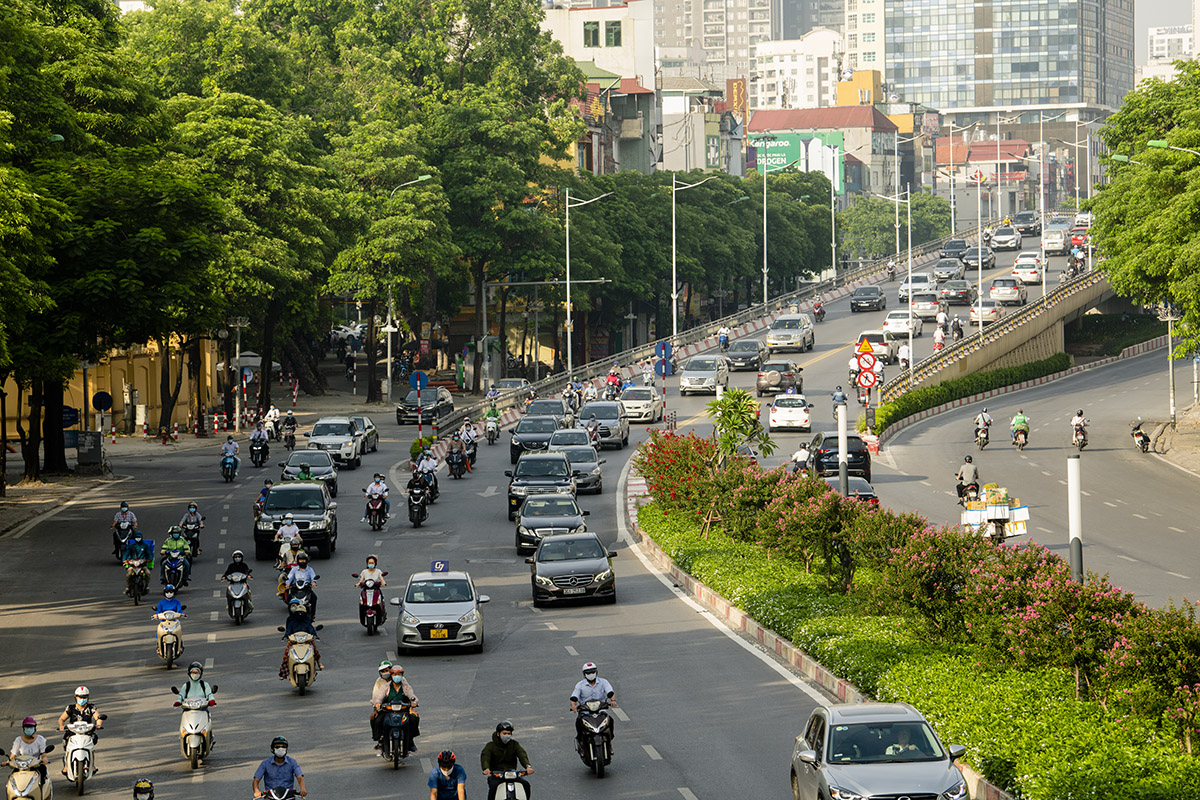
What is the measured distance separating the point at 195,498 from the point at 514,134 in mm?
42761

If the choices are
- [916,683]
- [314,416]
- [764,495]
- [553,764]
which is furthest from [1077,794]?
[314,416]

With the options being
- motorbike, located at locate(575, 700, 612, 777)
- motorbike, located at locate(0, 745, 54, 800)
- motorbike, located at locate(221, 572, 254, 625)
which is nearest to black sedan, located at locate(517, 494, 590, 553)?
motorbike, located at locate(221, 572, 254, 625)

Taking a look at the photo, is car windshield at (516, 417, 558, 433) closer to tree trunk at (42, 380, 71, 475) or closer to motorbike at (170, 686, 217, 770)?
tree trunk at (42, 380, 71, 475)

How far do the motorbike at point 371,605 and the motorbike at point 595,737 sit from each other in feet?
32.5

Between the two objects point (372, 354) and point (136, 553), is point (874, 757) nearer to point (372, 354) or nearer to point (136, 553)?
point (136, 553)

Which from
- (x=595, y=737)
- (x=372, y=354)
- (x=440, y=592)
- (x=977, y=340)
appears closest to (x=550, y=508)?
(x=440, y=592)

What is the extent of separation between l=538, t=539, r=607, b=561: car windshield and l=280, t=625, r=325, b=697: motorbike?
8.11 meters

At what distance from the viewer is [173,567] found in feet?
100

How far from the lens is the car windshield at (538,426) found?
5190 centimetres

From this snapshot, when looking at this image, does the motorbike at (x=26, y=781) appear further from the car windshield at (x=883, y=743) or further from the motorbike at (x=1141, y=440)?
the motorbike at (x=1141, y=440)

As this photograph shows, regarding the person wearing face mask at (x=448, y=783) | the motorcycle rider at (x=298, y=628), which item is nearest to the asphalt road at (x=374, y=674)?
the motorcycle rider at (x=298, y=628)

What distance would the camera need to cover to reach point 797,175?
142625 mm

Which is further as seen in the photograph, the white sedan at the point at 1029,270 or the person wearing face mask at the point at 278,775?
the white sedan at the point at 1029,270

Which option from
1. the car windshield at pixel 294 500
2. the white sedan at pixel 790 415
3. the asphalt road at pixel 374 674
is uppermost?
the white sedan at pixel 790 415
